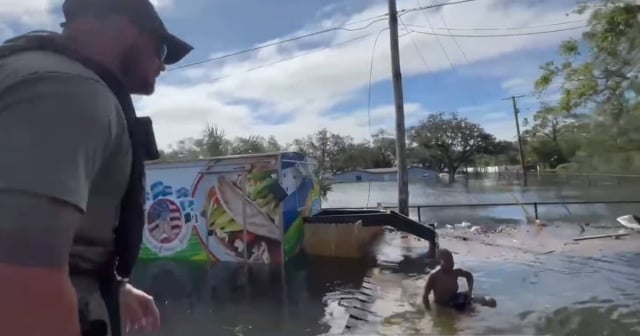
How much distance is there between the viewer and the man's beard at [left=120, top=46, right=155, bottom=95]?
1.30m

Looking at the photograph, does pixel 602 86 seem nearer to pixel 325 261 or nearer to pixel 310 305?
pixel 325 261

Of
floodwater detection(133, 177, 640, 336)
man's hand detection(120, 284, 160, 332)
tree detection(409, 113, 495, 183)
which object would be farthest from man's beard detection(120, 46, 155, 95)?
tree detection(409, 113, 495, 183)

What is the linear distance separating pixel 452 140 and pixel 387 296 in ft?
204

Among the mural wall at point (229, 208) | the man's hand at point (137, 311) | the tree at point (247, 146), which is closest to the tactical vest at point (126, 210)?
the man's hand at point (137, 311)

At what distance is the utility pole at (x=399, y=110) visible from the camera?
14523 millimetres

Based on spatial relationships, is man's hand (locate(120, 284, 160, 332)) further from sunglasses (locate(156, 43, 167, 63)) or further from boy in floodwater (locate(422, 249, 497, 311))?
boy in floodwater (locate(422, 249, 497, 311))

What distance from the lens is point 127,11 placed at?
126 cm

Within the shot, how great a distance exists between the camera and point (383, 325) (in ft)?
22.4

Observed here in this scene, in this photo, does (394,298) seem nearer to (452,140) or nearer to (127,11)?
(127,11)

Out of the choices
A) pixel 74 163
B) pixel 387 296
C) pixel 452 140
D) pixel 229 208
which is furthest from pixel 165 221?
pixel 452 140

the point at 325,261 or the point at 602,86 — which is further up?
the point at 602,86

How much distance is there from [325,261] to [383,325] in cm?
480

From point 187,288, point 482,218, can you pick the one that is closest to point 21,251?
point 187,288

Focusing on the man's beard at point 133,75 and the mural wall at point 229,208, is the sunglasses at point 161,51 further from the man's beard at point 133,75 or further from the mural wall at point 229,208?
the mural wall at point 229,208
